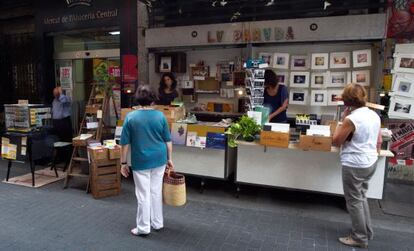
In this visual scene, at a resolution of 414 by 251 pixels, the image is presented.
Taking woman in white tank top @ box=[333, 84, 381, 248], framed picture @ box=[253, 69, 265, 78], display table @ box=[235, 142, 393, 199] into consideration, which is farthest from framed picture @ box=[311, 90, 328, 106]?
woman in white tank top @ box=[333, 84, 381, 248]

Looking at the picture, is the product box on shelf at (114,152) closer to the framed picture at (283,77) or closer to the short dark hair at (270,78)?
the short dark hair at (270,78)

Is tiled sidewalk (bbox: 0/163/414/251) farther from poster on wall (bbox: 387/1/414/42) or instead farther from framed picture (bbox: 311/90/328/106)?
poster on wall (bbox: 387/1/414/42)

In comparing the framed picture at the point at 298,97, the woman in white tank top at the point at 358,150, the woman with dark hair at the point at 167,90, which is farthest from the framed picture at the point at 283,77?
the woman in white tank top at the point at 358,150

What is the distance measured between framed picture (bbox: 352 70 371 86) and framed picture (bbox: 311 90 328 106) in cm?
51

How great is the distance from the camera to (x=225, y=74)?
19.1 ft

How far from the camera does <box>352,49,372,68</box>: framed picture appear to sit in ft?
16.0

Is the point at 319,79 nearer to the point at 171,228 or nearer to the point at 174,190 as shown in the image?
the point at 174,190

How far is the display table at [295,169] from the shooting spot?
12.3 feet

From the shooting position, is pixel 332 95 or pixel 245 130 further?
pixel 332 95

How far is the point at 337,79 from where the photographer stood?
5.24 meters

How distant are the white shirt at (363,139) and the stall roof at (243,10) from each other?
262 centimetres

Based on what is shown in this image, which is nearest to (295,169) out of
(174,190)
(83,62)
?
(174,190)

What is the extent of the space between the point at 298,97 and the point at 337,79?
2.32ft

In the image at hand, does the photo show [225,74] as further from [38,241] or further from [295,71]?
[38,241]
